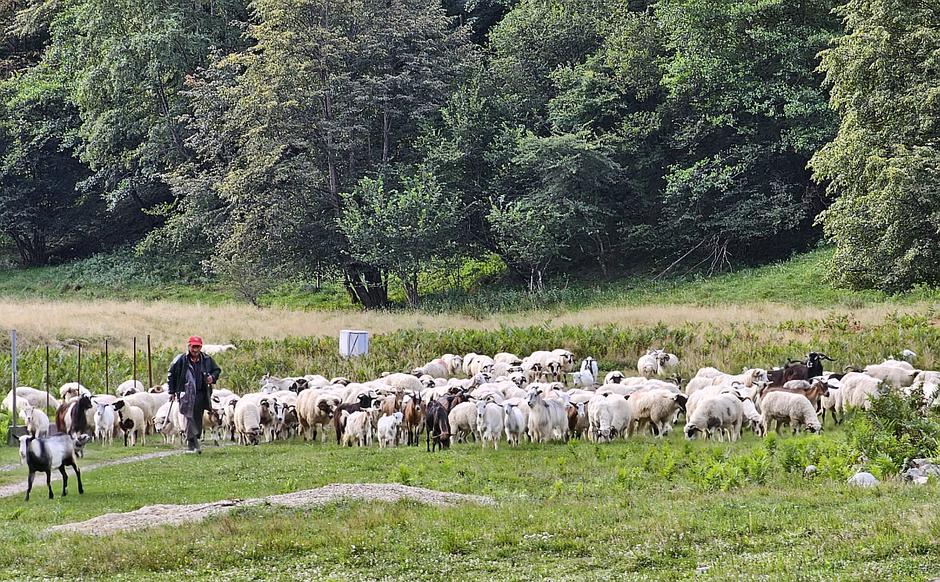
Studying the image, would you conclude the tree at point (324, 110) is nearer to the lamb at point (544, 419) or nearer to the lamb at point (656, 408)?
the lamb at point (656, 408)

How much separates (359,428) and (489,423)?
232 cm

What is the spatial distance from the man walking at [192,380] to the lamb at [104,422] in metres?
2.09

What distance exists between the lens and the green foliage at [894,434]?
13336 mm

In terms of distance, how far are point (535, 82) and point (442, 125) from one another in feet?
19.4

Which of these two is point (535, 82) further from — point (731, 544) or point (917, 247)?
point (731, 544)

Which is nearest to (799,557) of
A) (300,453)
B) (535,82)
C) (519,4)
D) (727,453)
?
(727,453)

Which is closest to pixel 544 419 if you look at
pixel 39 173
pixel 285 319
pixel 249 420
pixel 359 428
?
pixel 359 428

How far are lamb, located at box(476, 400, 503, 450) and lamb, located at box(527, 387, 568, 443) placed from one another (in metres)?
0.64

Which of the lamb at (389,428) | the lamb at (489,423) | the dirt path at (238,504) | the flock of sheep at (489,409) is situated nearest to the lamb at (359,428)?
the flock of sheep at (489,409)

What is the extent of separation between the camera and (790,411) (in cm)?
1942

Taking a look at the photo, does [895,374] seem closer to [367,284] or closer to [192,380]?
[192,380]

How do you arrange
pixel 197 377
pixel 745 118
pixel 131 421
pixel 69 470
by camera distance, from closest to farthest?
1. pixel 69 470
2. pixel 197 377
3. pixel 131 421
4. pixel 745 118

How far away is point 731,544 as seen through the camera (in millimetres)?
9289

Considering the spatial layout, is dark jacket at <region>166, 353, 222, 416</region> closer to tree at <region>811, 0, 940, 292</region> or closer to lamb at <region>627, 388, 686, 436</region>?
lamb at <region>627, 388, 686, 436</region>
